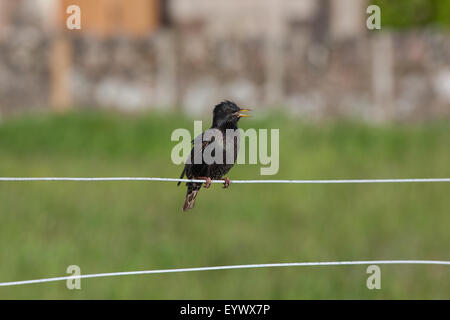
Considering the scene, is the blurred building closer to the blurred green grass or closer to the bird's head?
the blurred green grass

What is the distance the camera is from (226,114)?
340 centimetres

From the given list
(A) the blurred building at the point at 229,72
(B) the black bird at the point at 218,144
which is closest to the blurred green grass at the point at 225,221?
(A) the blurred building at the point at 229,72

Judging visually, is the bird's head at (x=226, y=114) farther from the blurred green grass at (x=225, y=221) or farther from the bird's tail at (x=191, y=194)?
the blurred green grass at (x=225, y=221)

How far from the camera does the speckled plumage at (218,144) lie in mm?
3367

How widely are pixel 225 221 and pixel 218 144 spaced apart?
9.19m

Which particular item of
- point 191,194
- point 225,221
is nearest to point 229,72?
point 225,221

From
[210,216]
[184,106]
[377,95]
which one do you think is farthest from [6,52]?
[210,216]

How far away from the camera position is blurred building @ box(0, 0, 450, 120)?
70.0 ft

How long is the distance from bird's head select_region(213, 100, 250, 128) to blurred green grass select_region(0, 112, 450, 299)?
6767 mm

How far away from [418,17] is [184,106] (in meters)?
12.9

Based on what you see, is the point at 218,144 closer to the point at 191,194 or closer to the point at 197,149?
the point at 197,149

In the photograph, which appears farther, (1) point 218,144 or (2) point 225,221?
(2) point 225,221

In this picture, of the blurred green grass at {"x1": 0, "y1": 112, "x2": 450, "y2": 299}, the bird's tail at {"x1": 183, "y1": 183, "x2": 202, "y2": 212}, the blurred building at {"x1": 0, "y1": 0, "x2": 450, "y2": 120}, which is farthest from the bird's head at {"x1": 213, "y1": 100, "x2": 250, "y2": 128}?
the blurred building at {"x1": 0, "y1": 0, "x2": 450, "y2": 120}

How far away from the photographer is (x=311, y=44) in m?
21.8
